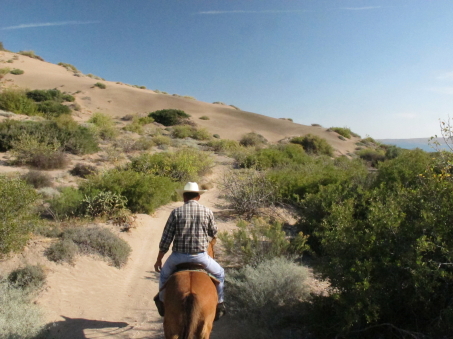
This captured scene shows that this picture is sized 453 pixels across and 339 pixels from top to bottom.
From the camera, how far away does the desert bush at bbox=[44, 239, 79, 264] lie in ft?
21.0

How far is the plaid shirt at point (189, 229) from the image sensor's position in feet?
12.8

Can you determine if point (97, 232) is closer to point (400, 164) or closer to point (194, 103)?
point (400, 164)

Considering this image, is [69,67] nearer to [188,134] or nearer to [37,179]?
[188,134]

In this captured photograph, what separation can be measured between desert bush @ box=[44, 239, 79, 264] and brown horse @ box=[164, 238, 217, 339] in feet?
12.9

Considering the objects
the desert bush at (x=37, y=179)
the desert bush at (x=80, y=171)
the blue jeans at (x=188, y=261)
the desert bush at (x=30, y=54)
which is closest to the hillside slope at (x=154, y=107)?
the desert bush at (x=30, y=54)

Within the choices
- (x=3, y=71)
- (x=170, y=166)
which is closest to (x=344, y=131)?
(x=170, y=166)

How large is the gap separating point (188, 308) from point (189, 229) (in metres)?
1.02

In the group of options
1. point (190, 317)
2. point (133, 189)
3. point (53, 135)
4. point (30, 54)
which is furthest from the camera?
point (30, 54)

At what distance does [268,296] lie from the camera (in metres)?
5.02

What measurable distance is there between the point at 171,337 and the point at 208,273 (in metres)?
0.92

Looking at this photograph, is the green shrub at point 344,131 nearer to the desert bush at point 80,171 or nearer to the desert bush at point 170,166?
the desert bush at point 170,166

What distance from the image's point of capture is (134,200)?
9664 millimetres

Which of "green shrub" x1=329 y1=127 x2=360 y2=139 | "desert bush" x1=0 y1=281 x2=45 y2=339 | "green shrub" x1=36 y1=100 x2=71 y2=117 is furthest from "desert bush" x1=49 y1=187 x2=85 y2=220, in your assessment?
"green shrub" x1=329 y1=127 x2=360 y2=139

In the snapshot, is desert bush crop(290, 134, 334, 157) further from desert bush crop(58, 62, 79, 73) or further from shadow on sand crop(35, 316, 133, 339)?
desert bush crop(58, 62, 79, 73)
